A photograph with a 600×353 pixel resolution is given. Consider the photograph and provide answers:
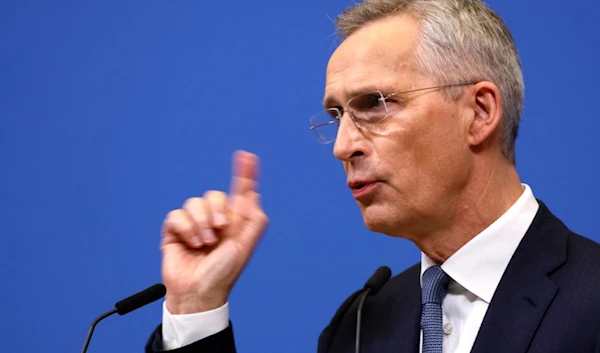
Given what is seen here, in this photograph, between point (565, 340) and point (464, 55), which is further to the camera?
point (464, 55)

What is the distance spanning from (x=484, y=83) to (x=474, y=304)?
1.49 ft

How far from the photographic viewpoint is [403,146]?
1.74 m

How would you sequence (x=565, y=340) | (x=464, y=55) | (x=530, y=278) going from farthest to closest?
(x=464, y=55)
(x=530, y=278)
(x=565, y=340)

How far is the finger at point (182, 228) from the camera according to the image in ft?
5.76

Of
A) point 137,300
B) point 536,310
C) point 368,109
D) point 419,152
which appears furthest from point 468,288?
point 137,300

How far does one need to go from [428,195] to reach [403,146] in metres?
0.11

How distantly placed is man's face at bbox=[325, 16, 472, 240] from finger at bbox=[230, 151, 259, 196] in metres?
0.18

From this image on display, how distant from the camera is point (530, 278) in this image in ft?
5.54

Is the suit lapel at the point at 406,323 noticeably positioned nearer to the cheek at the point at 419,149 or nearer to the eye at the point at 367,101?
the cheek at the point at 419,149

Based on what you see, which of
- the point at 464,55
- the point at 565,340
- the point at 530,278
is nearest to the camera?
the point at 565,340

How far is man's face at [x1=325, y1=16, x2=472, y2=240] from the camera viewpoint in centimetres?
175

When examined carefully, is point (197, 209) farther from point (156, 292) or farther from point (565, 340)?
point (565, 340)

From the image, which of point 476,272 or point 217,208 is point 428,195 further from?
point 217,208

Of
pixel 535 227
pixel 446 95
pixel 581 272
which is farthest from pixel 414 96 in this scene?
pixel 581 272
